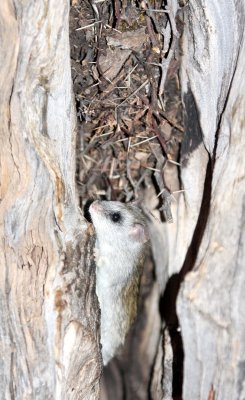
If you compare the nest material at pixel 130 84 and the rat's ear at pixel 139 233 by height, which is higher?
the nest material at pixel 130 84

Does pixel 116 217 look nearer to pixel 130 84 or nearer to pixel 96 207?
pixel 96 207

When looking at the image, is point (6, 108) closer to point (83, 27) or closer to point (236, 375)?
point (83, 27)

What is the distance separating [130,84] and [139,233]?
38.1 inches

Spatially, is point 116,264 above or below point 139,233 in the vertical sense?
below

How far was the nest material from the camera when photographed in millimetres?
3080

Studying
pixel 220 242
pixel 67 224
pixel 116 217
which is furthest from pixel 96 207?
pixel 220 242

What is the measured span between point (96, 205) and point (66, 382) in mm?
1117

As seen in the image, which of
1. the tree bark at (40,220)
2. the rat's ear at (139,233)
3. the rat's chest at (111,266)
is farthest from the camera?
the rat's ear at (139,233)

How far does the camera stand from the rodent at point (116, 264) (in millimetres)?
3535

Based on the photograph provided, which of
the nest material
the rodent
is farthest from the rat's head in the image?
the nest material

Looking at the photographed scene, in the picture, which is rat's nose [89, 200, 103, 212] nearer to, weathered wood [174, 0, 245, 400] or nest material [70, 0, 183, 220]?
nest material [70, 0, 183, 220]

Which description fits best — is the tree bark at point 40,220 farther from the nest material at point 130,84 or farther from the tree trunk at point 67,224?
the nest material at point 130,84

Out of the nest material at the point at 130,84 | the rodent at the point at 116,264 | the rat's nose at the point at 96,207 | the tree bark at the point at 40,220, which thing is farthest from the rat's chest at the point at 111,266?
the tree bark at the point at 40,220

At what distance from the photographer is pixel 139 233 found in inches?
146
